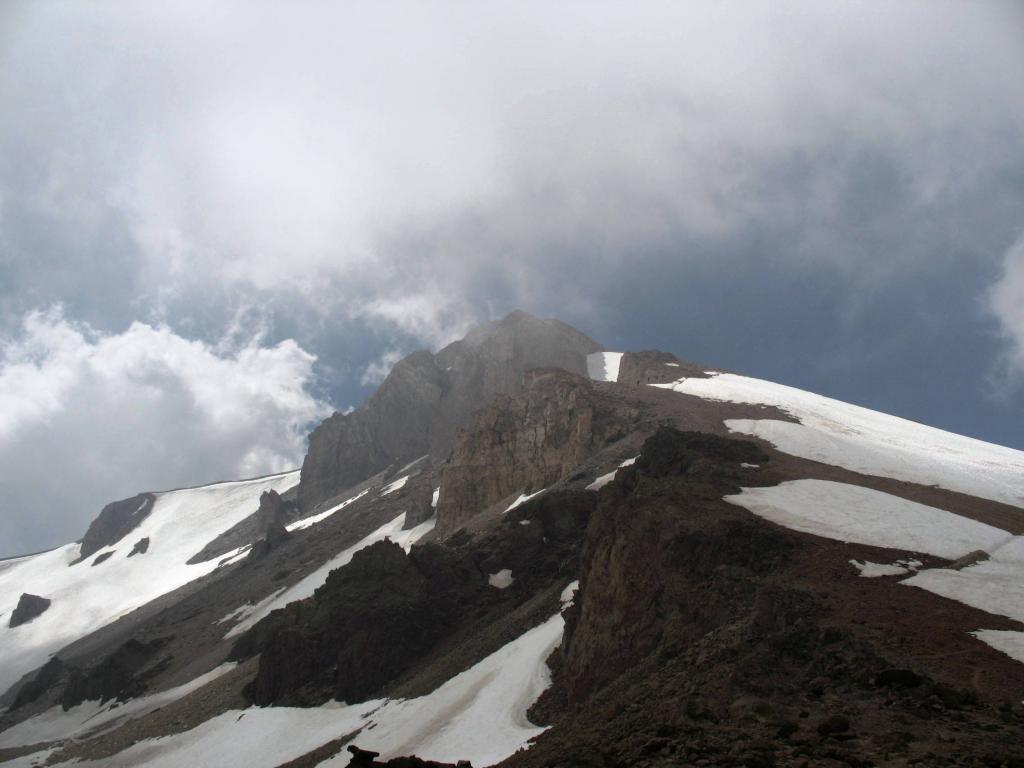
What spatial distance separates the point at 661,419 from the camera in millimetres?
64062

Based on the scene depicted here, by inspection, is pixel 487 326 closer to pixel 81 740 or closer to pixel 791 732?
pixel 81 740

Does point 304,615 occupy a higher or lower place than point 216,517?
lower

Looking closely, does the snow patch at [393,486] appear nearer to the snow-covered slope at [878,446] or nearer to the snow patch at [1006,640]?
the snow-covered slope at [878,446]

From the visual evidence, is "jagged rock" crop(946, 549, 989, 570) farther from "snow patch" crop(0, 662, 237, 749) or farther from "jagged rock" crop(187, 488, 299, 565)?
"jagged rock" crop(187, 488, 299, 565)

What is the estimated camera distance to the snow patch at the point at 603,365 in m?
138

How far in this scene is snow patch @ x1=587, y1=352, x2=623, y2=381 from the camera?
454 feet

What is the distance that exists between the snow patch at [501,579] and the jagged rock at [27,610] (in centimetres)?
11574

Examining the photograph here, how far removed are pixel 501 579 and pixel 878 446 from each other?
1317 inches

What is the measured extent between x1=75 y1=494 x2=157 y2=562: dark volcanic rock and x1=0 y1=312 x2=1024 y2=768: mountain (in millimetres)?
60557

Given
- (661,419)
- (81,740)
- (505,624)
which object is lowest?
(81,740)

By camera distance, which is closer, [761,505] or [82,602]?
[761,505]

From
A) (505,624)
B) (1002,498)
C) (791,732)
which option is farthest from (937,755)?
(1002,498)

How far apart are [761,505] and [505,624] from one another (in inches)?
575

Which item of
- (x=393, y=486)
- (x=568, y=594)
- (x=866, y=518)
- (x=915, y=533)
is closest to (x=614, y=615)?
(x=568, y=594)
